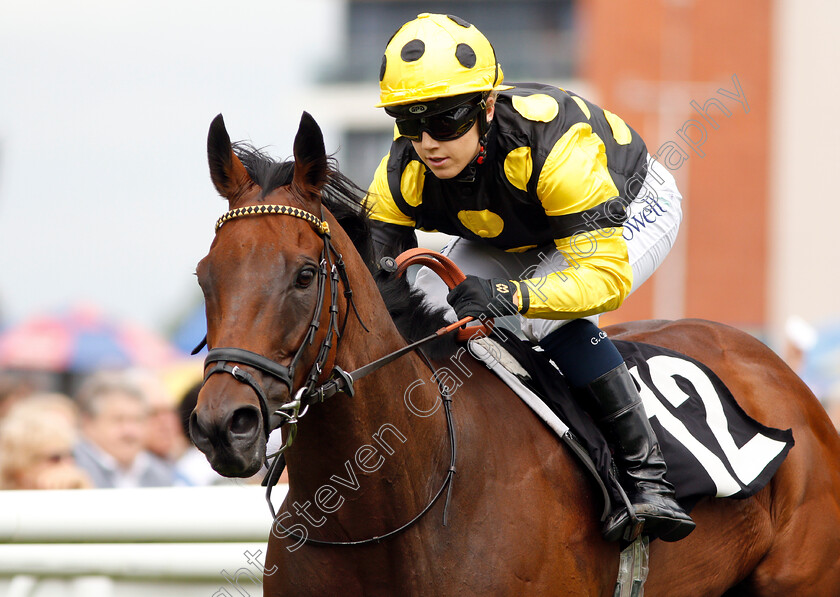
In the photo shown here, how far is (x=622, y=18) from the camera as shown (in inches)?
1011

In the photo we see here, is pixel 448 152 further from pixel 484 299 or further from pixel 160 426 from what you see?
pixel 160 426

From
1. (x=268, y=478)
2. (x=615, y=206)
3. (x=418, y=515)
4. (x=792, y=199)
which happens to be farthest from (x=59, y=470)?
(x=792, y=199)

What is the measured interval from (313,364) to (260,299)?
0.75ft

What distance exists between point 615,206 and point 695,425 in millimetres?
950

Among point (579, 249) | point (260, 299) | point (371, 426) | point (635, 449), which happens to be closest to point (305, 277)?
point (260, 299)

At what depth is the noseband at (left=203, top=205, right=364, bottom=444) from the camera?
228cm

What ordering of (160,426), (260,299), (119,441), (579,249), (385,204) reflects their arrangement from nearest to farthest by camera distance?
(260,299) → (579,249) → (385,204) → (119,441) → (160,426)

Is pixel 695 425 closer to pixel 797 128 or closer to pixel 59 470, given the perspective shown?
pixel 59 470

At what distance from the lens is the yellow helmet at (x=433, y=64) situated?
2.90m

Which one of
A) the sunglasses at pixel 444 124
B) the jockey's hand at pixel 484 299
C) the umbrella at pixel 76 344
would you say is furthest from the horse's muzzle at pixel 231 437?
the umbrella at pixel 76 344

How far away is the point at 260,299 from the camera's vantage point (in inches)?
92.3

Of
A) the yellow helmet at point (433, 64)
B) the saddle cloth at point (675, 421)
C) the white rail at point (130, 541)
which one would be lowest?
the white rail at point (130, 541)

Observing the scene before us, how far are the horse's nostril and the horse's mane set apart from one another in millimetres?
632

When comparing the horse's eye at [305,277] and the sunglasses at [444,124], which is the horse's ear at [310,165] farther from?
the sunglasses at [444,124]
